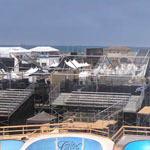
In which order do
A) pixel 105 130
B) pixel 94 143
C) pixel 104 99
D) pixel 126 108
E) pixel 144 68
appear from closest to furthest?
pixel 94 143 → pixel 105 130 → pixel 126 108 → pixel 104 99 → pixel 144 68

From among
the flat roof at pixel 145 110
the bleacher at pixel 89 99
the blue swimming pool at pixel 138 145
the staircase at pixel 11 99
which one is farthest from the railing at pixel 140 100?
the staircase at pixel 11 99

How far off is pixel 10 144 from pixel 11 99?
15.5 ft

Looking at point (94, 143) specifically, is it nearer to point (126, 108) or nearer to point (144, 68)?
point (126, 108)

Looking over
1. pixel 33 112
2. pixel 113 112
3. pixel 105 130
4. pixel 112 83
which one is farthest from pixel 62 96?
pixel 105 130

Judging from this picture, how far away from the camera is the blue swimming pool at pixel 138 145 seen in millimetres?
6746

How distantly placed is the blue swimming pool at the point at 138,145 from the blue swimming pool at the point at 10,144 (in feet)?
8.02

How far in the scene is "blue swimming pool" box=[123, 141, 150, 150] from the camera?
22.1 feet

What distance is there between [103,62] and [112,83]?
231cm

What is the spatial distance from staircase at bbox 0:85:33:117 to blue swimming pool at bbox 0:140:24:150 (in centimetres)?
328

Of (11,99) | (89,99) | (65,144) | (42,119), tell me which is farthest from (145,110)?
(11,99)

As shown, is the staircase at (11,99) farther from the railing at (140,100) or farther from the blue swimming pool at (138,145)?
the blue swimming pool at (138,145)

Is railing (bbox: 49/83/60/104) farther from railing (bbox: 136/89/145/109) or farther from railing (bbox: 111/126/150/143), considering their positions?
railing (bbox: 111/126/150/143)

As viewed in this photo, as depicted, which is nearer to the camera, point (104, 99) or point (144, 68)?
point (104, 99)

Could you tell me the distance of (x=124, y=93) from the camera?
1076 centimetres
